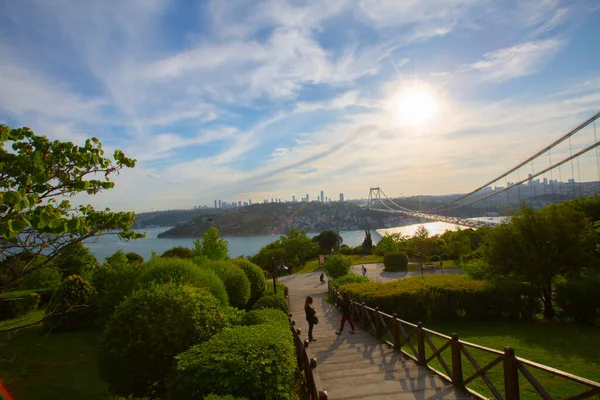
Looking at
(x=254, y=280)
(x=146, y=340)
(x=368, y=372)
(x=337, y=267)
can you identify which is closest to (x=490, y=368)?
(x=368, y=372)

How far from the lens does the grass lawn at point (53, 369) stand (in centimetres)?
884

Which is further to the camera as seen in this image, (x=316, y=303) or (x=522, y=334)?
(x=316, y=303)

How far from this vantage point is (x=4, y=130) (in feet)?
10.3

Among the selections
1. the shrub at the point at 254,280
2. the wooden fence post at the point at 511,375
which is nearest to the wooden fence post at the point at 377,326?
the wooden fence post at the point at 511,375

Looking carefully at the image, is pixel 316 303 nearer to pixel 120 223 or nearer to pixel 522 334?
pixel 522 334

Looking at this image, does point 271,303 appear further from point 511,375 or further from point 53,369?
point 511,375

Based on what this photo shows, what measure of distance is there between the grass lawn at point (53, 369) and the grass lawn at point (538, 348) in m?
7.72

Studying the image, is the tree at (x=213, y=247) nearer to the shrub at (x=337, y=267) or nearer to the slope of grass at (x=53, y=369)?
the shrub at (x=337, y=267)

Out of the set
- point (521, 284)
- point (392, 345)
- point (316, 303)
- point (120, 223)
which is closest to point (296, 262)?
point (316, 303)

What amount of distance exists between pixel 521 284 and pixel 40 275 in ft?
86.3

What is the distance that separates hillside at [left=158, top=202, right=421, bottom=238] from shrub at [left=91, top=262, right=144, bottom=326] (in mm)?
74591

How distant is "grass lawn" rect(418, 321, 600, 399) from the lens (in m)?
6.52

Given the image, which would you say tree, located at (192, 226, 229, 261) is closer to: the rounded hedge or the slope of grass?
the slope of grass

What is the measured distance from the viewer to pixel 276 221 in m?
109
